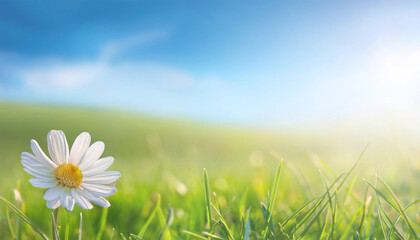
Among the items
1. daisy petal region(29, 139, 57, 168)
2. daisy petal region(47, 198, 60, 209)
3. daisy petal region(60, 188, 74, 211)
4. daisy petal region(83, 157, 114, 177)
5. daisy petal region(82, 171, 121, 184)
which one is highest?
daisy petal region(29, 139, 57, 168)

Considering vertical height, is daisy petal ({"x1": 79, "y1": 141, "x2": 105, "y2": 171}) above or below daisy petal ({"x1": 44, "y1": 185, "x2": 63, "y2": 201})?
above

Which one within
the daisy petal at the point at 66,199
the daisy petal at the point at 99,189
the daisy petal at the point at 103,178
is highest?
the daisy petal at the point at 103,178

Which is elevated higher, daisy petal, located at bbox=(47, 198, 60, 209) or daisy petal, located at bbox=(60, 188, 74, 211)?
daisy petal, located at bbox=(60, 188, 74, 211)

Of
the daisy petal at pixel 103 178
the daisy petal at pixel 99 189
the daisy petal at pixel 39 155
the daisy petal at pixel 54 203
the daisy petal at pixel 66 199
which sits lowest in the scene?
the daisy petal at pixel 54 203

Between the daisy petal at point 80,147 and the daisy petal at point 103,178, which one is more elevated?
the daisy petal at point 80,147

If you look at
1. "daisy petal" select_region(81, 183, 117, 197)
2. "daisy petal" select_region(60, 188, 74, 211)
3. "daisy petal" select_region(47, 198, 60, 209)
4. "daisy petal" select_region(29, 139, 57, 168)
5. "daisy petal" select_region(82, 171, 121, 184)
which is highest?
"daisy petal" select_region(29, 139, 57, 168)

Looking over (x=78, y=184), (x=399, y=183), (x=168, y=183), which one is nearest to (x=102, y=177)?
(x=78, y=184)
